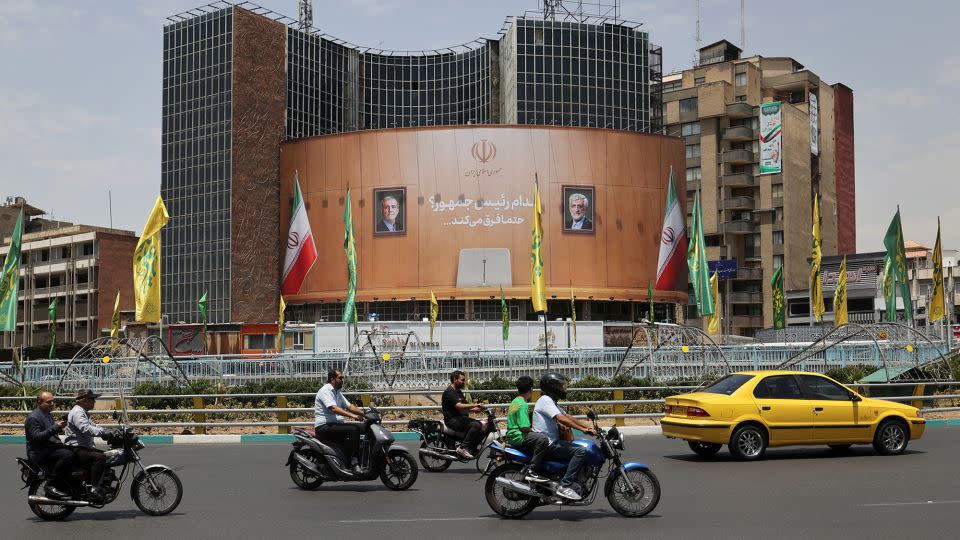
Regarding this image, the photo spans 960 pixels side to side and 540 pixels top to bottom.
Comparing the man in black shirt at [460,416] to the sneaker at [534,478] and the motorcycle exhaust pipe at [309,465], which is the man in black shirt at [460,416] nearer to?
the motorcycle exhaust pipe at [309,465]

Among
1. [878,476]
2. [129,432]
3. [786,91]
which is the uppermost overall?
[786,91]

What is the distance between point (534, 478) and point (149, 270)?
922 inches

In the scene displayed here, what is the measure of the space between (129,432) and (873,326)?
21.1 metres

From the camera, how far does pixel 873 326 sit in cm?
2848

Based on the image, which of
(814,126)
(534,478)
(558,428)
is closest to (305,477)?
(534,478)

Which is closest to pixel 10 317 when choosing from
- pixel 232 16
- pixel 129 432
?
pixel 129 432

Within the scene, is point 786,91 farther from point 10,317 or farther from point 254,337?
point 10,317

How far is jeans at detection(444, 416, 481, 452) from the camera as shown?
17.3 metres

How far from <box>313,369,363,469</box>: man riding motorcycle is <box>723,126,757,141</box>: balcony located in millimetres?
96353

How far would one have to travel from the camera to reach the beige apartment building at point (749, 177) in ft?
352

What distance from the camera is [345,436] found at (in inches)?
601

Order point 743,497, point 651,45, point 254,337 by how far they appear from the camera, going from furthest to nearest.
Result: point 651,45 → point 254,337 → point 743,497

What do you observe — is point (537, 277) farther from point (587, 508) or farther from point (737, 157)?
point (737, 157)

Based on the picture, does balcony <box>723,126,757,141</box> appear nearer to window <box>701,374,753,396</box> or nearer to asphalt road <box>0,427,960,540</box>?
asphalt road <box>0,427,960,540</box>
